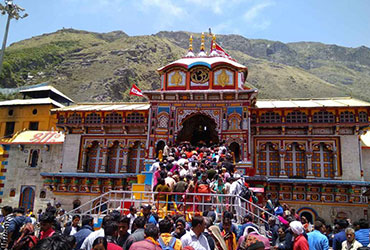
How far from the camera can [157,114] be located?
2198 cm

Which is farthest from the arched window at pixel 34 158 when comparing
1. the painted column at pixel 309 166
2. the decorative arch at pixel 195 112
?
the painted column at pixel 309 166

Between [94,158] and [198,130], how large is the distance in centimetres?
858

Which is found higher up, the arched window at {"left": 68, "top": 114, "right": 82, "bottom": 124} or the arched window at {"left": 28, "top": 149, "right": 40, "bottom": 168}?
the arched window at {"left": 68, "top": 114, "right": 82, "bottom": 124}

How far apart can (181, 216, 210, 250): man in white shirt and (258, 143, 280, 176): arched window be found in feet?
56.8

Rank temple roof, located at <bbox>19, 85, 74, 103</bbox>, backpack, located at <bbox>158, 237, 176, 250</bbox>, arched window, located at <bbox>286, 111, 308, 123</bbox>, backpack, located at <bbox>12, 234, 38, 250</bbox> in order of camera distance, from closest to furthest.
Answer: backpack, located at <bbox>12, 234, 38, 250</bbox>
backpack, located at <bbox>158, 237, 176, 250</bbox>
arched window, located at <bbox>286, 111, 308, 123</bbox>
temple roof, located at <bbox>19, 85, 74, 103</bbox>

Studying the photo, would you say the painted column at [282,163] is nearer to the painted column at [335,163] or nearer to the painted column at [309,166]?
the painted column at [309,166]

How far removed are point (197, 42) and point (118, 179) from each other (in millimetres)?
113419

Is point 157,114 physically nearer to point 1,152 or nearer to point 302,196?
point 302,196

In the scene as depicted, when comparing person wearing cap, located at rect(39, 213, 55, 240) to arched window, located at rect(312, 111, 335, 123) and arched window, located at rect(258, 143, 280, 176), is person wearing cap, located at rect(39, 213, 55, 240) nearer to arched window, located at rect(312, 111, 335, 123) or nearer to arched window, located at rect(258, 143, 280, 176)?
arched window, located at rect(258, 143, 280, 176)

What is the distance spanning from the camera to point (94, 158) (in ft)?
81.5

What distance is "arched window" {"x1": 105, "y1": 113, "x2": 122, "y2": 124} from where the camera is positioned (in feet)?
79.8

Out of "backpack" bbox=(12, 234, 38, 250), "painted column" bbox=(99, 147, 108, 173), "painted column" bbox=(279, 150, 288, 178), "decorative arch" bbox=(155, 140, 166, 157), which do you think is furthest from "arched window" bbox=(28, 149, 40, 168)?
"backpack" bbox=(12, 234, 38, 250)

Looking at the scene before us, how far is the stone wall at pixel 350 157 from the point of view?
20.5 metres

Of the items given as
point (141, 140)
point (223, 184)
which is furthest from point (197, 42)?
point (223, 184)
